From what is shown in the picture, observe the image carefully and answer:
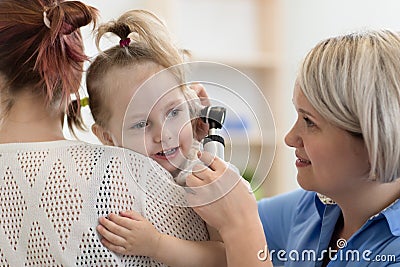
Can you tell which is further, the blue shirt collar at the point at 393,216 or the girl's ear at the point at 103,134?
the girl's ear at the point at 103,134

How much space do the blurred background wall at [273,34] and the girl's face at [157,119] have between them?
1.83m

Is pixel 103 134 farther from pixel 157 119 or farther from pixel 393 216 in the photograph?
pixel 393 216

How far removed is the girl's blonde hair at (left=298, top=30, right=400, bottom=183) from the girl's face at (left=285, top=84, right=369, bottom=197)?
25 mm

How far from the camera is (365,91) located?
118 centimetres

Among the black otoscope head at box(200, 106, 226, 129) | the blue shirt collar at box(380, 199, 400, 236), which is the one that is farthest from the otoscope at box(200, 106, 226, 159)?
the blue shirt collar at box(380, 199, 400, 236)

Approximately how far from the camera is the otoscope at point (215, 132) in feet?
4.00

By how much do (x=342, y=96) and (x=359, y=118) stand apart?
51 millimetres

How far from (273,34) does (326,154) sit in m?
2.12

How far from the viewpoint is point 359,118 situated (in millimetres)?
1186

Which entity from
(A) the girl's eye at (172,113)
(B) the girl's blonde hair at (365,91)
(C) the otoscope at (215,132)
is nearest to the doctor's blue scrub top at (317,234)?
(B) the girl's blonde hair at (365,91)

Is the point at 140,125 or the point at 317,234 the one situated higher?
the point at 140,125

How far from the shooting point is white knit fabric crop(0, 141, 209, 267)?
3.58 ft

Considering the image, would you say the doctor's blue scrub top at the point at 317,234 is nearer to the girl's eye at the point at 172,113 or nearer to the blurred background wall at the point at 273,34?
the girl's eye at the point at 172,113

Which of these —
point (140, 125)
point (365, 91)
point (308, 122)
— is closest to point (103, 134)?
point (140, 125)
